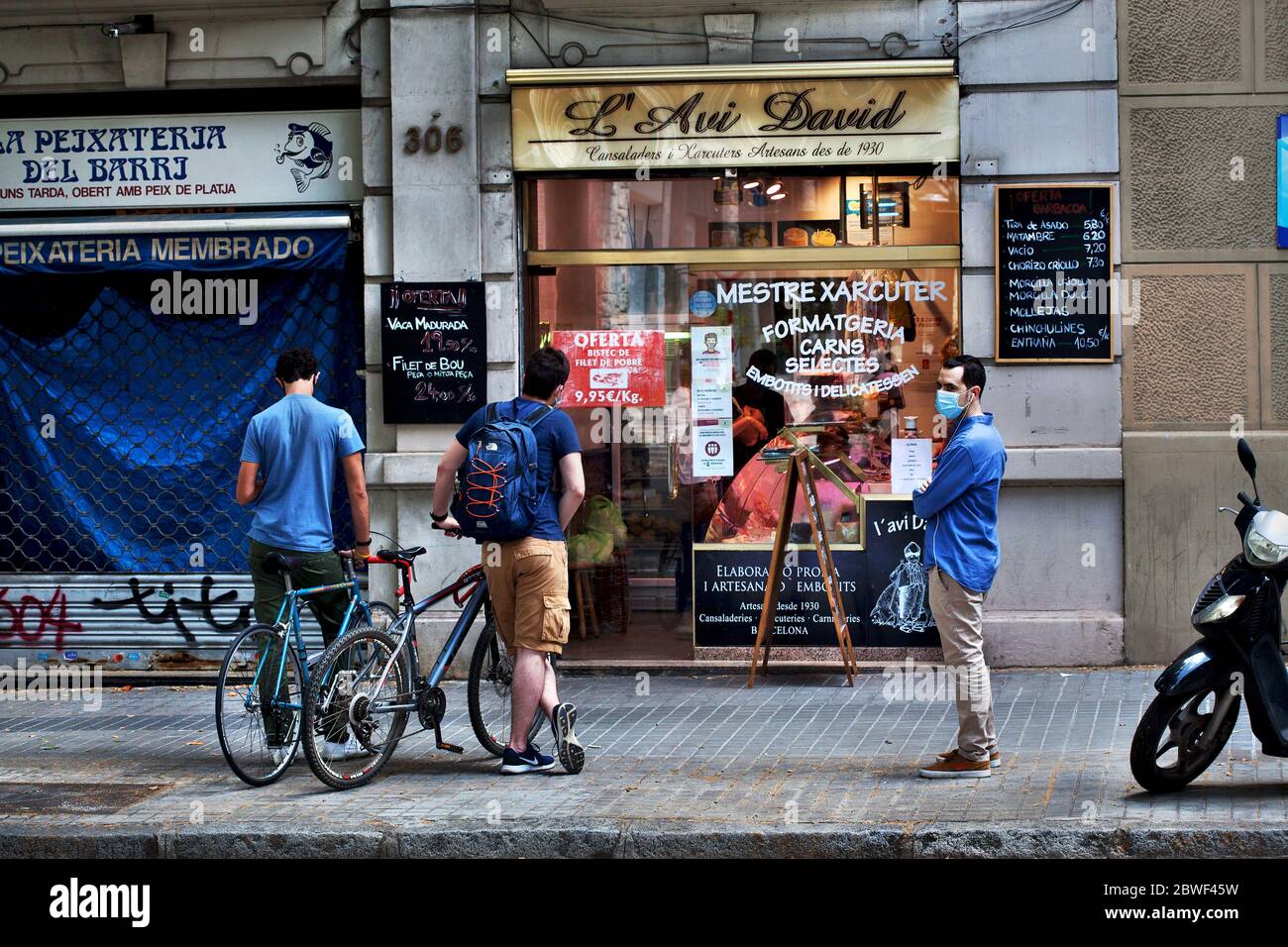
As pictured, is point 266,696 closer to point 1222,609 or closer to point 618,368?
point 618,368

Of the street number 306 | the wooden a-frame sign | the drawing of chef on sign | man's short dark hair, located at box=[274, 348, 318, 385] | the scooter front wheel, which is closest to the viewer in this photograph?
the scooter front wheel

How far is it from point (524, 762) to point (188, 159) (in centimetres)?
543

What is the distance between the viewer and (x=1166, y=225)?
390 inches

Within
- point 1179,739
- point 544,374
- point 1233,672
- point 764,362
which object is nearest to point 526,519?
point 544,374

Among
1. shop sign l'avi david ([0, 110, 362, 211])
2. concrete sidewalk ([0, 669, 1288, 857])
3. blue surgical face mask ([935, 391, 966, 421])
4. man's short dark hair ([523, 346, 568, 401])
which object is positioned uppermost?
shop sign l'avi david ([0, 110, 362, 211])

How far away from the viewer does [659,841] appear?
20.1 feet

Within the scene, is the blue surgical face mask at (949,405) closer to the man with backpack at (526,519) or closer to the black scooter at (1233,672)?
the black scooter at (1233,672)

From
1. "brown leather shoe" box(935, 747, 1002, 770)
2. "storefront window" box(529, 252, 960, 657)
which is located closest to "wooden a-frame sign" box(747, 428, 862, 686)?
Result: "storefront window" box(529, 252, 960, 657)

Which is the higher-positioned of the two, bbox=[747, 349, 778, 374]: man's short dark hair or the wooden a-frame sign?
bbox=[747, 349, 778, 374]: man's short dark hair

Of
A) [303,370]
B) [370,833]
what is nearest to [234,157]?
[303,370]

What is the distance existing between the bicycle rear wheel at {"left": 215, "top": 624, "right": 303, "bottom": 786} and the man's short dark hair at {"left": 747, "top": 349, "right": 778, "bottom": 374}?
13.6 feet

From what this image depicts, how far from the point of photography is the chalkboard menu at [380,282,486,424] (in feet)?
33.2

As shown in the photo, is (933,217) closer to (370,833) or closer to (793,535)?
(793,535)

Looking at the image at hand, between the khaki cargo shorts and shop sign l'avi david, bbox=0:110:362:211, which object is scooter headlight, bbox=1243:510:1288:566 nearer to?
the khaki cargo shorts
